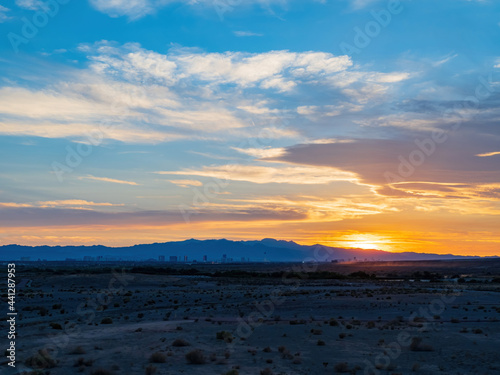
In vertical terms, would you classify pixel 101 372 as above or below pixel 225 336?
above

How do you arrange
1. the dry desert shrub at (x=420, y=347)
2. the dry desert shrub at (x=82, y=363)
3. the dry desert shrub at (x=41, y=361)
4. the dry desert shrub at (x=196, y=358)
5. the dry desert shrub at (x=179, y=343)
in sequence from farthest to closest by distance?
the dry desert shrub at (x=179, y=343) < the dry desert shrub at (x=420, y=347) < the dry desert shrub at (x=196, y=358) < the dry desert shrub at (x=82, y=363) < the dry desert shrub at (x=41, y=361)

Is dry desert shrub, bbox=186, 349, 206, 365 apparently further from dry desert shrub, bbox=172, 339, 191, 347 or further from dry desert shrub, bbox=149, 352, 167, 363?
dry desert shrub, bbox=172, 339, 191, 347

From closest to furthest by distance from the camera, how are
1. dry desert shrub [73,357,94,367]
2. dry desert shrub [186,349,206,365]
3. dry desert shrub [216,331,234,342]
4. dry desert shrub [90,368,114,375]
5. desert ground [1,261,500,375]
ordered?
dry desert shrub [90,368,114,375], dry desert shrub [73,357,94,367], desert ground [1,261,500,375], dry desert shrub [186,349,206,365], dry desert shrub [216,331,234,342]

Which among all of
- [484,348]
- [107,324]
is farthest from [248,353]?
[107,324]

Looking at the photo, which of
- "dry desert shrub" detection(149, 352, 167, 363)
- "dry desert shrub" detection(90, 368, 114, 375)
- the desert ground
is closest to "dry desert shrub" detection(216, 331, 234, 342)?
the desert ground

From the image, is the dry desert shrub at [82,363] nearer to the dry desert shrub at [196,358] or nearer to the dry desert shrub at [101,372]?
the dry desert shrub at [101,372]

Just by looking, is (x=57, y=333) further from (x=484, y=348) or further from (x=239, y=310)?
(x=484, y=348)

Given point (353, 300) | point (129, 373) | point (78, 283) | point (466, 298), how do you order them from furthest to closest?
1. point (78, 283)
2. point (466, 298)
3. point (353, 300)
4. point (129, 373)

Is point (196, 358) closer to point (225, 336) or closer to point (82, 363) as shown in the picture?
point (82, 363)

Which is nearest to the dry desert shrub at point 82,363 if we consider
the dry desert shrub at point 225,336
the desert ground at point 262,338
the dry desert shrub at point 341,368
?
the desert ground at point 262,338

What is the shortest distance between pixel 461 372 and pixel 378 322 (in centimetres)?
1283

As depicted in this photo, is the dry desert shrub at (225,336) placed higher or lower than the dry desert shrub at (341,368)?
→ lower

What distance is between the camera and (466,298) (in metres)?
47.9

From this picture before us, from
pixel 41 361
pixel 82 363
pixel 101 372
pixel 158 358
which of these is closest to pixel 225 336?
pixel 158 358
